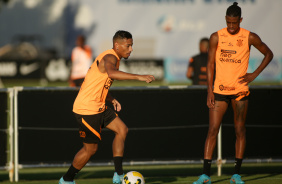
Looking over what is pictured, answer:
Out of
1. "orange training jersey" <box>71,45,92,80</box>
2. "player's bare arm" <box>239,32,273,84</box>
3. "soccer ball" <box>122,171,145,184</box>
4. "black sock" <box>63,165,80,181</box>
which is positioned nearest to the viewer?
"soccer ball" <box>122,171,145,184</box>

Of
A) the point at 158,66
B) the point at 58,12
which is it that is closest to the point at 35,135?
the point at 158,66

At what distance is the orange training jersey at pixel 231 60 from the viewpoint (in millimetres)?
9055

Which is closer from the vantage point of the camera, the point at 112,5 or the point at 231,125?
the point at 231,125

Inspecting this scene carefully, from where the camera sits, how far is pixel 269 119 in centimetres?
1120

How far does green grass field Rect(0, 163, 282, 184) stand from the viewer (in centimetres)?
998

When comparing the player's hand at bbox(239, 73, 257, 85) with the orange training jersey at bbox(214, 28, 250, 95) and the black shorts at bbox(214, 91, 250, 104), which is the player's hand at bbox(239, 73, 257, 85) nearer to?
the orange training jersey at bbox(214, 28, 250, 95)

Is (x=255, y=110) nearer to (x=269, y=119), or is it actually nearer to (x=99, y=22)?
(x=269, y=119)

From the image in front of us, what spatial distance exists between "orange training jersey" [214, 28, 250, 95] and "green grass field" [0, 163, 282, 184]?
1.52 m

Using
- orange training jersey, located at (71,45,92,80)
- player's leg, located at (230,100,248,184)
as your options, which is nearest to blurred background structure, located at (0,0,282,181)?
player's leg, located at (230,100,248,184)

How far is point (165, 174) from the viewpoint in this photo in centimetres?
1104

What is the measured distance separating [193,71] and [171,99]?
107 inches

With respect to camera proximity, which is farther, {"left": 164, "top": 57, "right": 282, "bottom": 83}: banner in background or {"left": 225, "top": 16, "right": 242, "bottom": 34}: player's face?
{"left": 164, "top": 57, "right": 282, "bottom": 83}: banner in background

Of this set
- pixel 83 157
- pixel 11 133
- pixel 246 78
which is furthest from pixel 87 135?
pixel 246 78

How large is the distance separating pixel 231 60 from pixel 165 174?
2824 mm
